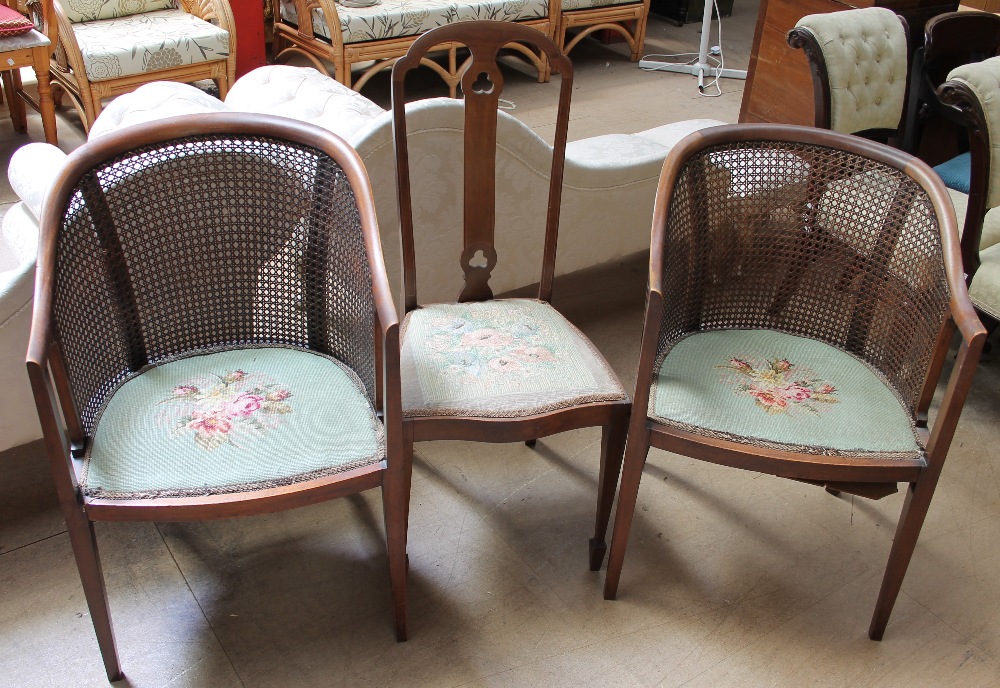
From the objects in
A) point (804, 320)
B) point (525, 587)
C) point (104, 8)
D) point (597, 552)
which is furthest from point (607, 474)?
point (104, 8)

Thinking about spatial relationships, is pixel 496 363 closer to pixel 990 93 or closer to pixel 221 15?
pixel 990 93

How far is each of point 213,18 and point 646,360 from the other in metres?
3.00

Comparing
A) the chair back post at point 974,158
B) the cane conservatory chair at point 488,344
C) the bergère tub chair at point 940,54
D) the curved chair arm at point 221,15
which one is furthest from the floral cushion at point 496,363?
the curved chair arm at point 221,15

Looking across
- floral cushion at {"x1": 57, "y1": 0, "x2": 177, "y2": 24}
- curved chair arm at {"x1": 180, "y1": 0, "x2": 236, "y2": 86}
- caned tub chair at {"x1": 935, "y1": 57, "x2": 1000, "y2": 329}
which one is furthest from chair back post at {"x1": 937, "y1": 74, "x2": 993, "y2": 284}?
floral cushion at {"x1": 57, "y1": 0, "x2": 177, "y2": 24}

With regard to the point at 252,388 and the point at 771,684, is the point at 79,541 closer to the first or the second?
the point at 252,388

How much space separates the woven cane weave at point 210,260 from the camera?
1610 millimetres

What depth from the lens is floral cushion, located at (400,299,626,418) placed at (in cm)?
165

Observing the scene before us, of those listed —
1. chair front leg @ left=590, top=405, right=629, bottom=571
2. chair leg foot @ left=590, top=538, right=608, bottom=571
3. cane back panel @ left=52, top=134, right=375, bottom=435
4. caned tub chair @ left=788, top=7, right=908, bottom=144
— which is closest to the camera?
cane back panel @ left=52, top=134, right=375, bottom=435

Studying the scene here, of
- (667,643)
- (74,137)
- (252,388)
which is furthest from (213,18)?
(667,643)

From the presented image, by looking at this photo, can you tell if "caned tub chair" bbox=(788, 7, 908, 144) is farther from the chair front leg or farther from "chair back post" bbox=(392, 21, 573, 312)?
the chair front leg

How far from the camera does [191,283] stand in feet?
5.85

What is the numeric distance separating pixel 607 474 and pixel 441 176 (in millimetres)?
738

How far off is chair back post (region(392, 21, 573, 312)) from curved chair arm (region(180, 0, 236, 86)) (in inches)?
89.2

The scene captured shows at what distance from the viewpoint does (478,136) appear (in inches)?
72.1
